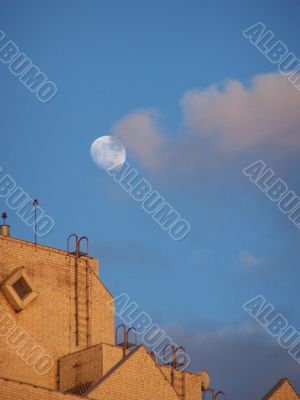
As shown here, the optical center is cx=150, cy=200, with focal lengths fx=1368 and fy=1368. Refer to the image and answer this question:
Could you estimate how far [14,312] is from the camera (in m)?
54.3

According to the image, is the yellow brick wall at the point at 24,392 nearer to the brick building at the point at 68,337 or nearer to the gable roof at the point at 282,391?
the brick building at the point at 68,337

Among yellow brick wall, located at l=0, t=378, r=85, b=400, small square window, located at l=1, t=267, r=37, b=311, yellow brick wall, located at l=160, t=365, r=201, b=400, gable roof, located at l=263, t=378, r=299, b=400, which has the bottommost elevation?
yellow brick wall, located at l=0, t=378, r=85, b=400

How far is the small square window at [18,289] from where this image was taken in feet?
177

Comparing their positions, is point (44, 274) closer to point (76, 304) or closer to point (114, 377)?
point (76, 304)

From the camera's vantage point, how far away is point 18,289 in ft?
179

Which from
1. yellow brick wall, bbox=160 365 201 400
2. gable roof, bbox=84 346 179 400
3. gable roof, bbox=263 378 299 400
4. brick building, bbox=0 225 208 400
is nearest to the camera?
gable roof, bbox=84 346 179 400

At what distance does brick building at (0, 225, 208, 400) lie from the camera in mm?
52688

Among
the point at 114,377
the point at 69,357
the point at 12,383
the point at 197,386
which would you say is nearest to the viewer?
the point at 12,383

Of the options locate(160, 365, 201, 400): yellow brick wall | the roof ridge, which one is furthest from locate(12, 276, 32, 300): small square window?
locate(160, 365, 201, 400): yellow brick wall

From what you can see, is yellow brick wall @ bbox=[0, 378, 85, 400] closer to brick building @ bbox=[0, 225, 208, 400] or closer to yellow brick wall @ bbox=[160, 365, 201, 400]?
brick building @ bbox=[0, 225, 208, 400]

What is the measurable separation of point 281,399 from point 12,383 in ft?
53.4

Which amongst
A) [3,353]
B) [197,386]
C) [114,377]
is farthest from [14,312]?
[197,386]

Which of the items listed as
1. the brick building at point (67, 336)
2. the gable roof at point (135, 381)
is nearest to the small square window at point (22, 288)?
the brick building at point (67, 336)

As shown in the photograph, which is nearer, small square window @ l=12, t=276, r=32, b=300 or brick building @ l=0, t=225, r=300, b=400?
brick building @ l=0, t=225, r=300, b=400
